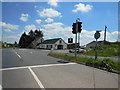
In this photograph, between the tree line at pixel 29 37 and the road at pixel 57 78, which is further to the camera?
the tree line at pixel 29 37

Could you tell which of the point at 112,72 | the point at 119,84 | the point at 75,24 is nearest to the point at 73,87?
the point at 119,84

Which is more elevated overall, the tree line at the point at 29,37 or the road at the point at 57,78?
the tree line at the point at 29,37

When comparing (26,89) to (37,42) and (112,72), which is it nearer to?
(112,72)

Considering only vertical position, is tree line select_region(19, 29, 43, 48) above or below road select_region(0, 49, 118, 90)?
above

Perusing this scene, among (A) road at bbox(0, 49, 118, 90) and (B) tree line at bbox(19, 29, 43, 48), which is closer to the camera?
(A) road at bbox(0, 49, 118, 90)

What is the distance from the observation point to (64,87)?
151 inches

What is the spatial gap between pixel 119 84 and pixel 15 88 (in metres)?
4.35

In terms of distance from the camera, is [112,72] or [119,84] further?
[112,72]

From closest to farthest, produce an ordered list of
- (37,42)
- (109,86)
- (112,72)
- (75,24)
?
(109,86)
(112,72)
(75,24)
(37,42)

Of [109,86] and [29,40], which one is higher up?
[29,40]

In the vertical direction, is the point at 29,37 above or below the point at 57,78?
above

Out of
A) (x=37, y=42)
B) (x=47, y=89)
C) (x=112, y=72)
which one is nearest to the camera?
(x=47, y=89)

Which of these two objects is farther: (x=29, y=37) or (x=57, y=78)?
(x=29, y=37)

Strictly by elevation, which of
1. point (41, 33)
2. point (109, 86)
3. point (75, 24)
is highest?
point (41, 33)
